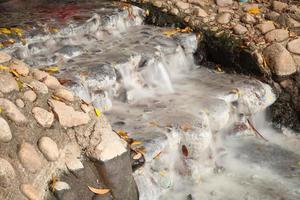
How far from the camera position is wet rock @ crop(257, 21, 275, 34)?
7543 millimetres

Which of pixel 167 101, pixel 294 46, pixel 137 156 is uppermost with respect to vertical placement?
pixel 294 46

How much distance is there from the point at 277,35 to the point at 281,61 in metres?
0.48

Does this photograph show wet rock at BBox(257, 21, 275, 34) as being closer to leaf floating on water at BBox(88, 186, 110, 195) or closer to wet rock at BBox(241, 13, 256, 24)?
wet rock at BBox(241, 13, 256, 24)

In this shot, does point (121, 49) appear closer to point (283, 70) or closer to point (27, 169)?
point (283, 70)

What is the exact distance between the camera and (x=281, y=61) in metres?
7.17

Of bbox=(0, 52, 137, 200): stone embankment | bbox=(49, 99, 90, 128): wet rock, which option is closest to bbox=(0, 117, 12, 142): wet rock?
bbox=(0, 52, 137, 200): stone embankment

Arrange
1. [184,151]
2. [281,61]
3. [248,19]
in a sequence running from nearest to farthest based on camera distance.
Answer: [184,151] → [281,61] → [248,19]

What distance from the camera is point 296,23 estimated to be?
760 cm

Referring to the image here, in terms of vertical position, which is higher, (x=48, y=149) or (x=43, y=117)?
(x=43, y=117)

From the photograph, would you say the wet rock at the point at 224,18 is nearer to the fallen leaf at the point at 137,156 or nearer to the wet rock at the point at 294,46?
the wet rock at the point at 294,46

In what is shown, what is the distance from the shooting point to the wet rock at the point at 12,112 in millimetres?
4020

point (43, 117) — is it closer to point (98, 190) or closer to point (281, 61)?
point (98, 190)

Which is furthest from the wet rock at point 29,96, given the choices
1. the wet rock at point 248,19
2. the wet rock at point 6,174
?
the wet rock at point 248,19

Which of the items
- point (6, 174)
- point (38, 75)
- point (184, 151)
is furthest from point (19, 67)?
point (184, 151)
